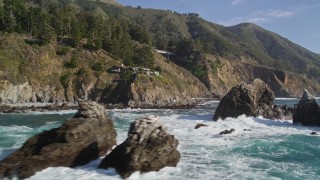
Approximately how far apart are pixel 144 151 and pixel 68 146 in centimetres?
577

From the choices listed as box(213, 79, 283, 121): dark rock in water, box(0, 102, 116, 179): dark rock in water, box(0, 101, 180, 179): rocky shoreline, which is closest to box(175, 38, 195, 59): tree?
box(213, 79, 283, 121): dark rock in water

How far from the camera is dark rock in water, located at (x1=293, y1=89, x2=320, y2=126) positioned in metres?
56.8

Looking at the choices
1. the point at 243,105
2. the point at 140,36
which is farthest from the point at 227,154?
the point at 140,36

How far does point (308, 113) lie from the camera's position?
57.7m

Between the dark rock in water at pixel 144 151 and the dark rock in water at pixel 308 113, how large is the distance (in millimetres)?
35807

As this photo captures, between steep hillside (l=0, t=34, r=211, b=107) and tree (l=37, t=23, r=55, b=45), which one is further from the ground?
tree (l=37, t=23, r=55, b=45)

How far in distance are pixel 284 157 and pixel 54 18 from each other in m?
107

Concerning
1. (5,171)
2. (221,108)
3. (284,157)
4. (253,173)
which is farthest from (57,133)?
(221,108)

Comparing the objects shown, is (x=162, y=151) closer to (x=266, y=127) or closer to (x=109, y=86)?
(x=266, y=127)

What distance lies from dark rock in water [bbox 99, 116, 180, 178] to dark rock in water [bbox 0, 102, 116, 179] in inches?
89.0

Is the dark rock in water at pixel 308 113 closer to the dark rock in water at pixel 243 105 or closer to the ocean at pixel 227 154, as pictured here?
the ocean at pixel 227 154

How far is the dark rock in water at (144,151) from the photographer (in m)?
25.6

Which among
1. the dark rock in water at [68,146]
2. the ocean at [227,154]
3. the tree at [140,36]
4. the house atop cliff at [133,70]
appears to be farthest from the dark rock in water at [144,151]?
the tree at [140,36]

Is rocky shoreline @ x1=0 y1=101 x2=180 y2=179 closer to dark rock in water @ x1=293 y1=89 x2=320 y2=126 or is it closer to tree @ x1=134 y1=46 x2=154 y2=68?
dark rock in water @ x1=293 y1=89 x2=320 y2=126
